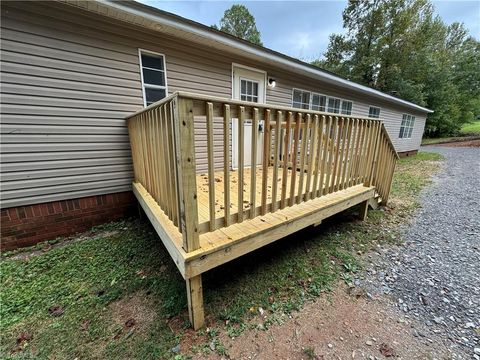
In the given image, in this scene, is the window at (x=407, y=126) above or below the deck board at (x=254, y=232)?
above

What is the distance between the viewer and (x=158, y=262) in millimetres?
2510

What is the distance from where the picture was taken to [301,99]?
603 cm

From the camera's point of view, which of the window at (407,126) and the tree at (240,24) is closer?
the window at (407,126)

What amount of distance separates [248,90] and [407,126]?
1174 cm

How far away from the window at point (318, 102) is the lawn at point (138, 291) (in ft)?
14.9

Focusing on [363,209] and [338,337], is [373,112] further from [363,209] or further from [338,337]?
[338,337]

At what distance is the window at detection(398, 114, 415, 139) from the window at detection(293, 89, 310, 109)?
8308 mm

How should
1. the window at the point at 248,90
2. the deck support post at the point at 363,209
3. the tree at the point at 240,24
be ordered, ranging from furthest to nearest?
1. the tree at the point at 240,24
2. the window at the point at 248,90
3. the deck support post at the point at 363,209

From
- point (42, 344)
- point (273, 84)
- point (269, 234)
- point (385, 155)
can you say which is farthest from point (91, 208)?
point (385, 155)

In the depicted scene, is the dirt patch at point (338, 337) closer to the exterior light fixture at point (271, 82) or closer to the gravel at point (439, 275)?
the gravel at point (439, 275)

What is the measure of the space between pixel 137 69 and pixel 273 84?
3.05 metres

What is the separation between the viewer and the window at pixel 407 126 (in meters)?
11.3

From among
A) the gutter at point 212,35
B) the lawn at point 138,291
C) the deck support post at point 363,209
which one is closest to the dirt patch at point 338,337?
the lawn at point 138,291

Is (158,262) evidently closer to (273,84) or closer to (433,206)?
(273,84)
